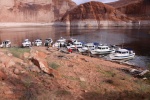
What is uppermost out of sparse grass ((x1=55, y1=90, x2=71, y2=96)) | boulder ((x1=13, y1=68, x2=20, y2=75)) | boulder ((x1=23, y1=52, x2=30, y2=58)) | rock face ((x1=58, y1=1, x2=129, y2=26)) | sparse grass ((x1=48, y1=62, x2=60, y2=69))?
rock face ((x1=58, y1=1, x2=129, y2=26))

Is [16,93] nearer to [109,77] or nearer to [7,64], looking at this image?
[7,64]

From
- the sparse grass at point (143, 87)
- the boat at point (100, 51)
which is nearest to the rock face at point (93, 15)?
the boat at point (100, 51)

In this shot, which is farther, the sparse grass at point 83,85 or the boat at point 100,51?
the boat at point 100,51

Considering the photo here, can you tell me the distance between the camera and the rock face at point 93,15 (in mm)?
149875

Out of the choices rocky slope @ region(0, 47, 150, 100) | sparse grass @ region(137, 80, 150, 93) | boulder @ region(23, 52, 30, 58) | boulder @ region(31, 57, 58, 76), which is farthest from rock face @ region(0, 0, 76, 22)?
sparse grass @ region(137, 80, 150, 93)

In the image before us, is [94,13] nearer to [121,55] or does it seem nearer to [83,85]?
[121,55]

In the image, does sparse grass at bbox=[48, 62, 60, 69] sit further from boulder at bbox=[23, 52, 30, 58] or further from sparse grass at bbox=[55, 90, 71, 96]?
sparse grass at bbox=[55, 90, 71, 96]

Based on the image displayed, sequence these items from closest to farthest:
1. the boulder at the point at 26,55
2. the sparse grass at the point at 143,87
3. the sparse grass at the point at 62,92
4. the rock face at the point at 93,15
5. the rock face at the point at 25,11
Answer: the sparse grass at the point at 62,92 → the sparse grass at the point at 143,87 → the boulder at the point at 26,55 → the rock face at the point at 93,15 → the rock face at the point at 25,11

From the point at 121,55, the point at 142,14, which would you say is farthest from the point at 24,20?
the point at 121,55

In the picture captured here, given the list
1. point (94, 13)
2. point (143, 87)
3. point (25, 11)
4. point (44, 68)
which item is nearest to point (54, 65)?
point (44, 68)

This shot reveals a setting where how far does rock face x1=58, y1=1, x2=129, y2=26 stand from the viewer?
150 meters

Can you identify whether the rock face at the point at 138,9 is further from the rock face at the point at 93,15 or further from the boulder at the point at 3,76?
the boulder at the point at 3,76

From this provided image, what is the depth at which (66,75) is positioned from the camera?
1378cm

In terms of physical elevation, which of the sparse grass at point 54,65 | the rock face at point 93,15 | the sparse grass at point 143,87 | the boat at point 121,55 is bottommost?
the boat at point 121,55
